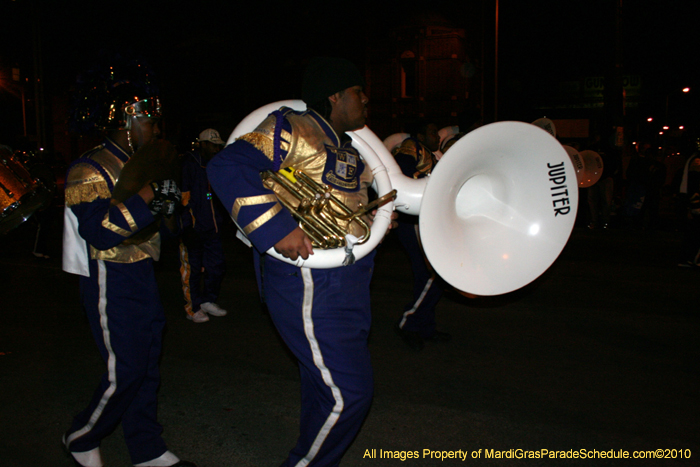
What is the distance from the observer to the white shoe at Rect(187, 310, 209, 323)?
213 inches

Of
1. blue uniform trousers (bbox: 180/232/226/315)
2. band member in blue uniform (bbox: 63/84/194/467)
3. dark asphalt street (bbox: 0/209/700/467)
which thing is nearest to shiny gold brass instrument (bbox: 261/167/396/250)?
band member in blue uniform (bbox: 63/84/194/467)

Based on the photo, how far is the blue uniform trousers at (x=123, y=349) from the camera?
2.54m

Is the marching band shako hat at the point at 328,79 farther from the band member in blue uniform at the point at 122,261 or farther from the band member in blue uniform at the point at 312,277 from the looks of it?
the band member in blue uniform at the point at 122,261

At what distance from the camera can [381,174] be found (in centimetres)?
254

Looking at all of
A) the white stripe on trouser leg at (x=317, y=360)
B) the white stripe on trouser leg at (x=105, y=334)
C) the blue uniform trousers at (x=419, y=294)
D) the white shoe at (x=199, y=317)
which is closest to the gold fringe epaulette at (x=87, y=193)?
the white stripe on trouser leg at (x=105, y=334)

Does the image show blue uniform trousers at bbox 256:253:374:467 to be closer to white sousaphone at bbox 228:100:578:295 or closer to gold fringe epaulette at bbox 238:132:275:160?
white sousaphone at bbox 228:100:578:295

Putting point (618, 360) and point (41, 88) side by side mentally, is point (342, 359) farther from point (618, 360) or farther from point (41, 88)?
point (41, 88)

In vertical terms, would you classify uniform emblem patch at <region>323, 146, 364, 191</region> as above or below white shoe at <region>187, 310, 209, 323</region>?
above

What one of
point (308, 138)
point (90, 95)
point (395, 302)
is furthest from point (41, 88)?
point (308, 138)

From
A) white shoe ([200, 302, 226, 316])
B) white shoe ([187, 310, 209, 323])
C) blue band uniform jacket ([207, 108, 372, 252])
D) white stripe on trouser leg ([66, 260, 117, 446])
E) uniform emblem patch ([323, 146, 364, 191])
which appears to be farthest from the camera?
white shoe ([200, 302, 226, 316])

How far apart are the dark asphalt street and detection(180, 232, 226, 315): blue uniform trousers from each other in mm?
274

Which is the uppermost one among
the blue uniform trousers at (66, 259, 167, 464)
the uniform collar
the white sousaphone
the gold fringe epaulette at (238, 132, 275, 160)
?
the gold fringe epaulette at (238, 132, 275, 160)

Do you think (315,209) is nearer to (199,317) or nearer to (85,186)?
(85,186)

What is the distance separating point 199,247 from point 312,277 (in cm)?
355
